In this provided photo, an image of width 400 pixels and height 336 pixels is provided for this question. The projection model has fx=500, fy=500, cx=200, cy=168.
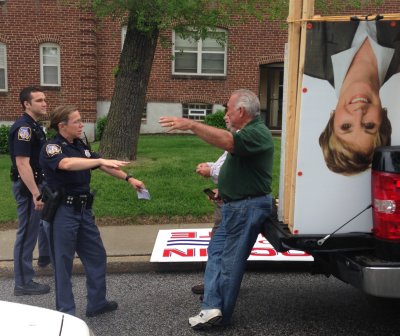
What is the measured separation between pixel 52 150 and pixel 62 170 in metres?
0.17

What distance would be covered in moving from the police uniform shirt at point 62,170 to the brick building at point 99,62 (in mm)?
13516

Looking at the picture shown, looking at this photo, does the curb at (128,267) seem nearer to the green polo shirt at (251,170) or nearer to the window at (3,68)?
the green polo shirt at (251,170)

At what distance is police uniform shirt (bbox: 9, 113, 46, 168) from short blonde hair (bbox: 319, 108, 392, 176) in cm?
265

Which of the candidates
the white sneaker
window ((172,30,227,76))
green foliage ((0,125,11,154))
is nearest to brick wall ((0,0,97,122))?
window ((172,30,227,76))

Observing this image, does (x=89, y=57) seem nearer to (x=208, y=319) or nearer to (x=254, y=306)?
(x=254, y=306)

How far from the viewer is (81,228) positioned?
4.04m

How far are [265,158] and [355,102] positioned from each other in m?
0.90

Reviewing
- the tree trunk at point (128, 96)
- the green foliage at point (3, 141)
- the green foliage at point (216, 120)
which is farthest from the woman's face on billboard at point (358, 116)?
the green foliage at point (216, 120)

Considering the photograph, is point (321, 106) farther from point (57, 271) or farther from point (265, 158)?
point (57, 271)

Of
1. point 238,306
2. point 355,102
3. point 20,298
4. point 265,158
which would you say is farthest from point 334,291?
point 20,298

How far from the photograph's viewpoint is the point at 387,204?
2930 millimetres

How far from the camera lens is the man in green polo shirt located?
146 inches

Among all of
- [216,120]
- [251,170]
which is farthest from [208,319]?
[216,120]

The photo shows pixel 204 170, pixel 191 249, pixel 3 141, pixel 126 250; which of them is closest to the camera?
pixel 204 170
